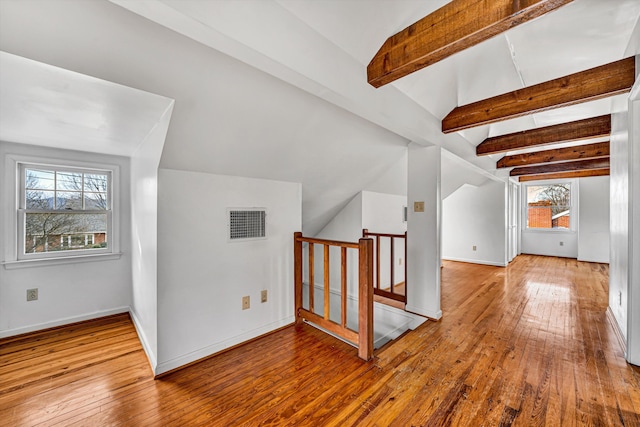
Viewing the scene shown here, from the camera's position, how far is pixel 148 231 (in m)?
2.22

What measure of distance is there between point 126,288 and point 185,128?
2.57 m

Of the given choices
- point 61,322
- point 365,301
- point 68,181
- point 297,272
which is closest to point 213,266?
point 297,272

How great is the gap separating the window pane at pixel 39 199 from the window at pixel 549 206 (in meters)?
9.86

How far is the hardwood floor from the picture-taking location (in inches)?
61.2

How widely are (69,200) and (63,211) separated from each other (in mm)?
138

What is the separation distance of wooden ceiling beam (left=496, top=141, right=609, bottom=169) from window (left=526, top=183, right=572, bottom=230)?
10.6ft

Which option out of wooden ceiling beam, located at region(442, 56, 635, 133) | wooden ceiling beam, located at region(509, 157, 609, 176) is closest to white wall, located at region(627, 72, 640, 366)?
wooden ceiling beam, located at region(442, 56, 635, 133)

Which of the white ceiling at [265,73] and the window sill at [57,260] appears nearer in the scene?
the white ceiling at [265,73]

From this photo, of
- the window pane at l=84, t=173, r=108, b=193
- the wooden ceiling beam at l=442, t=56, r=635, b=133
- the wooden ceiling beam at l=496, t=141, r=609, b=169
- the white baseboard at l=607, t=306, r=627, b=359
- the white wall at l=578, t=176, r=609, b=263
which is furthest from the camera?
the white wall at l=578, t=176, r=609, b=263

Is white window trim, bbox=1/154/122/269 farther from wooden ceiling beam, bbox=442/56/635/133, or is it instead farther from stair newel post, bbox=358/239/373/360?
wooden ceiling beam, bbox=442/56/635/133

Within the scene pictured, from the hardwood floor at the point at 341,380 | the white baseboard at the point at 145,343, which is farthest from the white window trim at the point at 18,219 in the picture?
the white baseboard at the point at 145,343

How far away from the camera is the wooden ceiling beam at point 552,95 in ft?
6.92

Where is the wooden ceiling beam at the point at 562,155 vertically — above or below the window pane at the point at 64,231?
above

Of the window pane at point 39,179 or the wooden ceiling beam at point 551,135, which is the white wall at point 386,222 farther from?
the window pane at point 39,179
